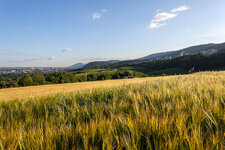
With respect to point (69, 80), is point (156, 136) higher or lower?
higher

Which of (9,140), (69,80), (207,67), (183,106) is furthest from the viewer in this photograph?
(207,67)

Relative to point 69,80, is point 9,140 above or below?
above

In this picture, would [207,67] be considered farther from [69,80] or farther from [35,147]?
[35,147]

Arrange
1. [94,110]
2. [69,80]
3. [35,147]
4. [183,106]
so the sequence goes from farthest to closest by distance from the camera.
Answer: [69,80], [94,110], [183,106], [35,147]

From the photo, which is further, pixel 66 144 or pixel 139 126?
pixel 139 126

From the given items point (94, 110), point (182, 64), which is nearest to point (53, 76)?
point (94, 110)

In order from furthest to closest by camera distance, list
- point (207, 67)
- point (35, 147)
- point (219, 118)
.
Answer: point (207, 67) → point (219, 118) → point (35, 147)

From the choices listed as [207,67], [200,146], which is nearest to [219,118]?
[200,146]

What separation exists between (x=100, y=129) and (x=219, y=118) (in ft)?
3.92

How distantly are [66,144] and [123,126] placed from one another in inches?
18.5

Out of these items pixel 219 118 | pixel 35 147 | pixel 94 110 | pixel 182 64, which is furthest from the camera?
pixel 182 64

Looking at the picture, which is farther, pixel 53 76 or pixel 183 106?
pixel 53 76

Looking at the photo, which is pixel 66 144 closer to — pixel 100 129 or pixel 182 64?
pixel 100 129

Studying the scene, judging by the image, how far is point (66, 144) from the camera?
0.92m
